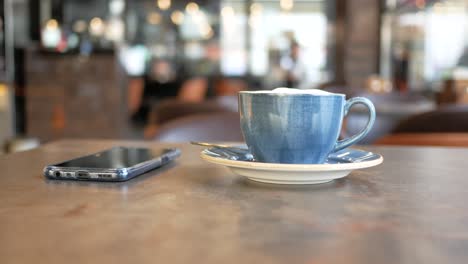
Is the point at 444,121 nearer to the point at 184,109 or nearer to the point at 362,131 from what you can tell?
the point at 362,131

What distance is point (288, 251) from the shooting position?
37cm

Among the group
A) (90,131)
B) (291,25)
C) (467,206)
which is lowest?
(90,131)

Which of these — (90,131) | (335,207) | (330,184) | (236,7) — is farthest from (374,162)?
(236,7)

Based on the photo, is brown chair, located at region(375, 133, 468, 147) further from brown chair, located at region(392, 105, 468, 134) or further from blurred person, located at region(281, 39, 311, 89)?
blurred person, located at region(281, 39, 311, 89)

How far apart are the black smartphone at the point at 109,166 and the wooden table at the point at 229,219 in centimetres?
1

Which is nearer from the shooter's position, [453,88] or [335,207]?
[335,207]

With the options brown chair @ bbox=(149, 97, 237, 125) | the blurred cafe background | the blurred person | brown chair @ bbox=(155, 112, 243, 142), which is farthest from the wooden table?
the blurred person

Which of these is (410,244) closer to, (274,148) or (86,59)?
(274,148)

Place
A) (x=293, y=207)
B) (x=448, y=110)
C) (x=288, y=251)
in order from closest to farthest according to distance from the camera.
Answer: (x=288, y=251), (x=293, y=207), (x=448, y=110)

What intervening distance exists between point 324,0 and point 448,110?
28.9 ft

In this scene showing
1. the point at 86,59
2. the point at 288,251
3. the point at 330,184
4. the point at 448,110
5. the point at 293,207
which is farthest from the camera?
the point at 86,59

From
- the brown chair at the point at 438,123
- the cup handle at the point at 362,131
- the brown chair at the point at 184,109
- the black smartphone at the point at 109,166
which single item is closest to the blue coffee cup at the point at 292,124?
the cup handle at the point at 362,131

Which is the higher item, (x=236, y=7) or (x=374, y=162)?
(x=236, y=7)

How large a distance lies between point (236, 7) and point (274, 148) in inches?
380
